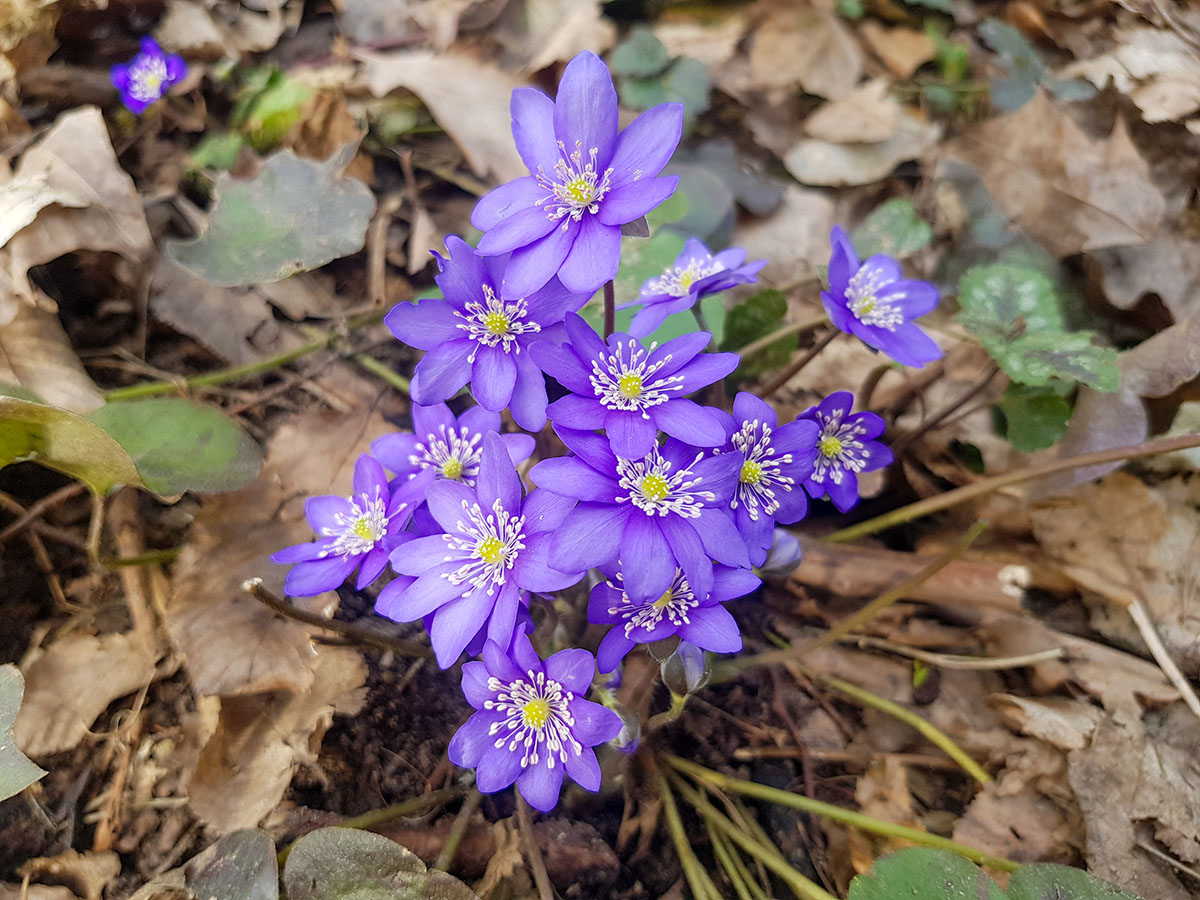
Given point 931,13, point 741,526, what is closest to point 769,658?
point 741,526

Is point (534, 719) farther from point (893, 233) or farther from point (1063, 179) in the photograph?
point (1063, 179)

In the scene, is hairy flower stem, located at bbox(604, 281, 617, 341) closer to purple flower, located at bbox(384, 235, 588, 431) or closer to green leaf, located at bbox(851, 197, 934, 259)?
purple flower, located at bbox(384, 235, 588, 431)

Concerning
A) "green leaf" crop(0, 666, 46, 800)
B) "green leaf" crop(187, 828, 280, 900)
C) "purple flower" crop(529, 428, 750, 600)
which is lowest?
"green leaf" crop(187, 828, 280, 900)

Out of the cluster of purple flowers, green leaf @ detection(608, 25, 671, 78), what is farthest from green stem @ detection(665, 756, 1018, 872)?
green leaf @ detection(608, 25, 671, 78)

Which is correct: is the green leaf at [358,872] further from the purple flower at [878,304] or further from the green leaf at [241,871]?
the purple flower at [878,304]

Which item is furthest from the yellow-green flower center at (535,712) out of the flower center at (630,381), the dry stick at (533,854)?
the flower center at (630,381)

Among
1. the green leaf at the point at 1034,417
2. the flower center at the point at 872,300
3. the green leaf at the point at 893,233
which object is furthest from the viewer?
the green leaf at the point at 893,233

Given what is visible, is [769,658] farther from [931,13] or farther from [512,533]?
[931,13]
